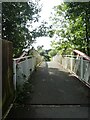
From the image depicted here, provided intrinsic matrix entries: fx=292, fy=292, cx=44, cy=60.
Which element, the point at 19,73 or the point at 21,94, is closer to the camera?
the point at 21,94

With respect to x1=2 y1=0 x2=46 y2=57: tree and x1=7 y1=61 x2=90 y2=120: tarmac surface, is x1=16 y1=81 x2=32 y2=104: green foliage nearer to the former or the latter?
x1=7 y1=61 x2=90 y2=120: tarmac surface

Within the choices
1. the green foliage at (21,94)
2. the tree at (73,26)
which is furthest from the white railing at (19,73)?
the tree at (73,26)

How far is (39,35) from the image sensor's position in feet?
58.3

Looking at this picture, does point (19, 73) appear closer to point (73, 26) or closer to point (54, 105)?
point (54, 105)

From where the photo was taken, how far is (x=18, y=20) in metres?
14.6

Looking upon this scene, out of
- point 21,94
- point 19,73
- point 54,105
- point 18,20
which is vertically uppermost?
point 18,20

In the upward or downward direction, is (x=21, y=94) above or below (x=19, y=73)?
below

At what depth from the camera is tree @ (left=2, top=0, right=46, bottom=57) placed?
1348cm

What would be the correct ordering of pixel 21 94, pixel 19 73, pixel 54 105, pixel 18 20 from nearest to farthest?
1. pixel 54 105
2. pixel 21 94
3. pixel 19 73
4. pixel 18 20

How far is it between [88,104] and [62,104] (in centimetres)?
85

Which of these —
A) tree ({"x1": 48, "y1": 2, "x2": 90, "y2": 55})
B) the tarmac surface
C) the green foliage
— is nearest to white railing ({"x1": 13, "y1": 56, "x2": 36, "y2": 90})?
the green foliage

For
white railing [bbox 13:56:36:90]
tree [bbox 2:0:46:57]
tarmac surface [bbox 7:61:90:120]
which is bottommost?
tarmac surface [bbox 7:61:90:120]

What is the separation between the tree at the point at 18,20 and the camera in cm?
1348

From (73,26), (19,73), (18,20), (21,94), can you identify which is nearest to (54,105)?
(21,94)
